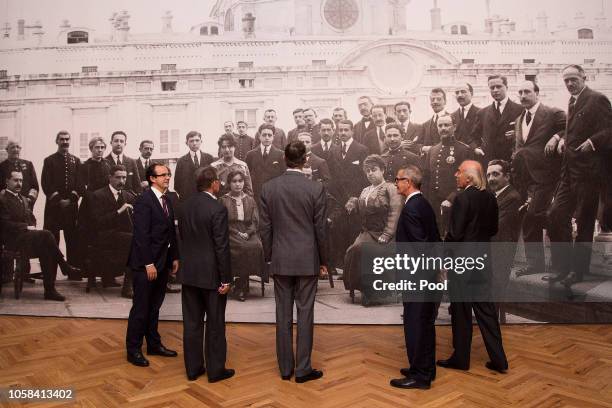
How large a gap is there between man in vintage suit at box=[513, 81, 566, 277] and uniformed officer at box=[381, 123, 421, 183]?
4.06ft

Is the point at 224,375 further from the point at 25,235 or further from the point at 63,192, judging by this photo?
the point at 25,235

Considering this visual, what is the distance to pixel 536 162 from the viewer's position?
505 centimetres

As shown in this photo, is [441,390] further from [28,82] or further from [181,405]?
[28,82]

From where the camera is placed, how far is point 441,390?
10.2ft

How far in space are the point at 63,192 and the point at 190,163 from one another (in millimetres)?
1736

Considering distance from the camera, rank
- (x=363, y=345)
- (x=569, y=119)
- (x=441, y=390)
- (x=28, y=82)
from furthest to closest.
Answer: (x=28, y=82), (x=569, y=119), (x=363, y=345), (x=441, y=390)

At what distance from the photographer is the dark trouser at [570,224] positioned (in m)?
5.06

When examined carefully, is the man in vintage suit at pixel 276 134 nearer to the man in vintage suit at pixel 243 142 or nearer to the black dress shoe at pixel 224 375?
the man in vintage suit at pixel 243 142

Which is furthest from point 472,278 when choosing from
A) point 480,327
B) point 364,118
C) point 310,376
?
point 364,118

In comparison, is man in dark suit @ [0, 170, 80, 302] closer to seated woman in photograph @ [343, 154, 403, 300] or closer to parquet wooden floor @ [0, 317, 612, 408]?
parquet wooden floor @ [0, 317, 612, 408]

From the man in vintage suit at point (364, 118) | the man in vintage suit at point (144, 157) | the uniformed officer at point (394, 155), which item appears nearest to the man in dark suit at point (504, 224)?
the uniformed officer at point (394, 155)

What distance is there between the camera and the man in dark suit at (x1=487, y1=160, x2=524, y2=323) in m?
5.00

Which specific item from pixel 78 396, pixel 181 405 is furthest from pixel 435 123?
pixel 78 396

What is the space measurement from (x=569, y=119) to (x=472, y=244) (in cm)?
275
